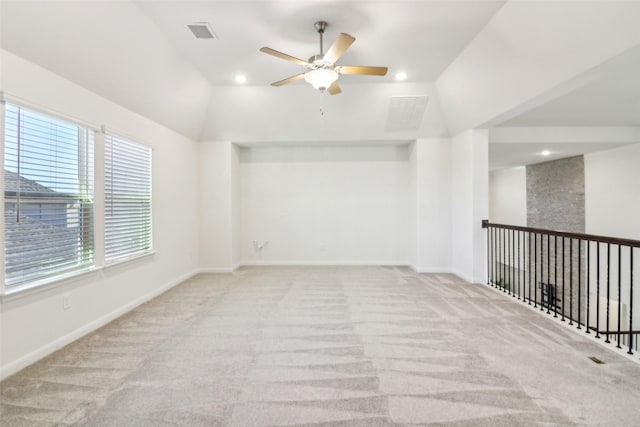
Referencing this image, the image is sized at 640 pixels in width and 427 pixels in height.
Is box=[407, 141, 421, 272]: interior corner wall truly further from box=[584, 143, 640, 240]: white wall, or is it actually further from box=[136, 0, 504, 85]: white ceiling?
box=[584, 143, 640, 240]: white wall

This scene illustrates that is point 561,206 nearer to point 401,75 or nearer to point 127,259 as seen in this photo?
point 401,75

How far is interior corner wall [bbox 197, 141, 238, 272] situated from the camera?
5.18m

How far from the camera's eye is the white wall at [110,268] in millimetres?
2150

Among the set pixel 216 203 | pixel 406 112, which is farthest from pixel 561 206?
pixel 216 203

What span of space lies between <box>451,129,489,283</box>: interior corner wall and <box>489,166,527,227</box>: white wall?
4.63 m

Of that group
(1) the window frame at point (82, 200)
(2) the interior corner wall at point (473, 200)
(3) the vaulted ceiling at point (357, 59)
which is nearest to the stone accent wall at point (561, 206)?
(3) the vaulted ceiling at point (357, 59)

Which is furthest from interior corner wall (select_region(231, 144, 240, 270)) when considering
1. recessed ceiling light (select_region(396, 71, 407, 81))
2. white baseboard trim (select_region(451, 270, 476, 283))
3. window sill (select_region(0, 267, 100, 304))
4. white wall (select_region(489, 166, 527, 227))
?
white wall (select_region(489, 166, 527, 227))

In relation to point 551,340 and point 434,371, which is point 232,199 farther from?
point 551,340

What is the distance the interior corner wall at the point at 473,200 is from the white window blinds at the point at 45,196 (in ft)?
16.2

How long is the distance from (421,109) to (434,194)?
4.93ft

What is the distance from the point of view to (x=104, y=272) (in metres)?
3.01

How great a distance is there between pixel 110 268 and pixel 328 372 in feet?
8.56

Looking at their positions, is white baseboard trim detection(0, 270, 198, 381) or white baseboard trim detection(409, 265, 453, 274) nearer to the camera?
white baseboard trim detection(0, 270, 198, 381)

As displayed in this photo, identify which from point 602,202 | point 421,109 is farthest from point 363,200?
point 602,202
